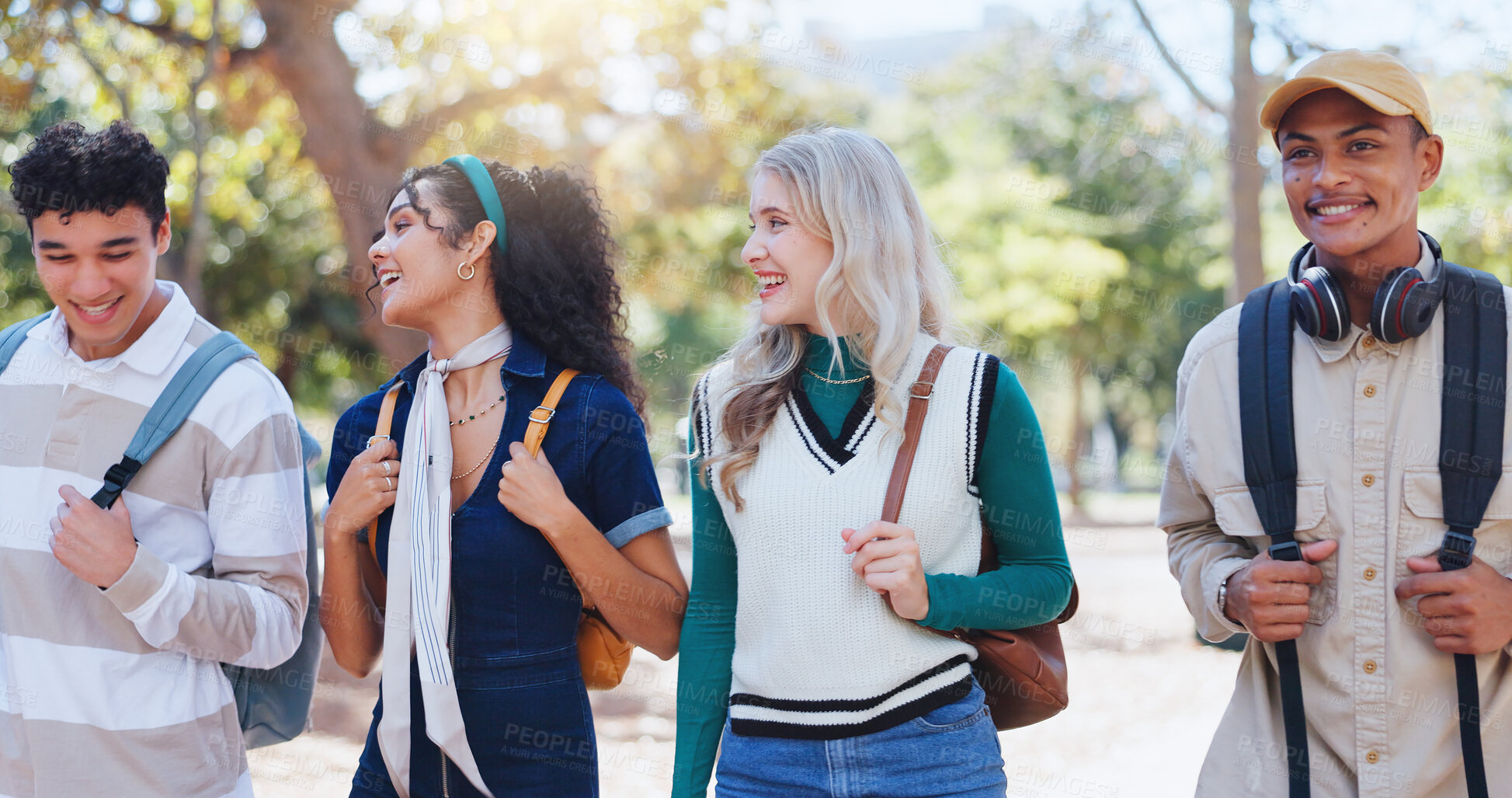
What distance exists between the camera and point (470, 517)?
A: 3018 millimetres

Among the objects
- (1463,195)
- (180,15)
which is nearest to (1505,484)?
(180,15)

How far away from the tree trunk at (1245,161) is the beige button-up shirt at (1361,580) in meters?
6.51

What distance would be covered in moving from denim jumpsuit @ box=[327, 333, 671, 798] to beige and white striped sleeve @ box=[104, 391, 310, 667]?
261mm

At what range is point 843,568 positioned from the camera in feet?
8.68

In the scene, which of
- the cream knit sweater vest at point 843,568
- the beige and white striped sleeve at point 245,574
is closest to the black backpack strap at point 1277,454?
the cream knit sweater vest at point 843,568

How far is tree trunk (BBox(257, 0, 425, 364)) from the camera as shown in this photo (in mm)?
8984

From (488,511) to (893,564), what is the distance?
1.10 meters

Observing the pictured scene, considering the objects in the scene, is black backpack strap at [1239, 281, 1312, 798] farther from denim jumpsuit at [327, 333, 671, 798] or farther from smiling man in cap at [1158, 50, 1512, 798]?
denim jumpsuit at [327, 333, 671, 798]

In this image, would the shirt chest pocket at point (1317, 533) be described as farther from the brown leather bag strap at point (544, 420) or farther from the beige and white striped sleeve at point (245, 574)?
the beige and white striped sleeve at point (245, 574)

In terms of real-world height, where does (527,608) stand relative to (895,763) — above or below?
above

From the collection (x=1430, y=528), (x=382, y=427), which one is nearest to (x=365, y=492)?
(x=382, y=427)

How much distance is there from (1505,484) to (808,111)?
11.5 m

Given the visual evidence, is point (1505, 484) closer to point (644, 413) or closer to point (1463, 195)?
point (644, 413)

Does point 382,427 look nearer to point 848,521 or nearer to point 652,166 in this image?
point 848,521
